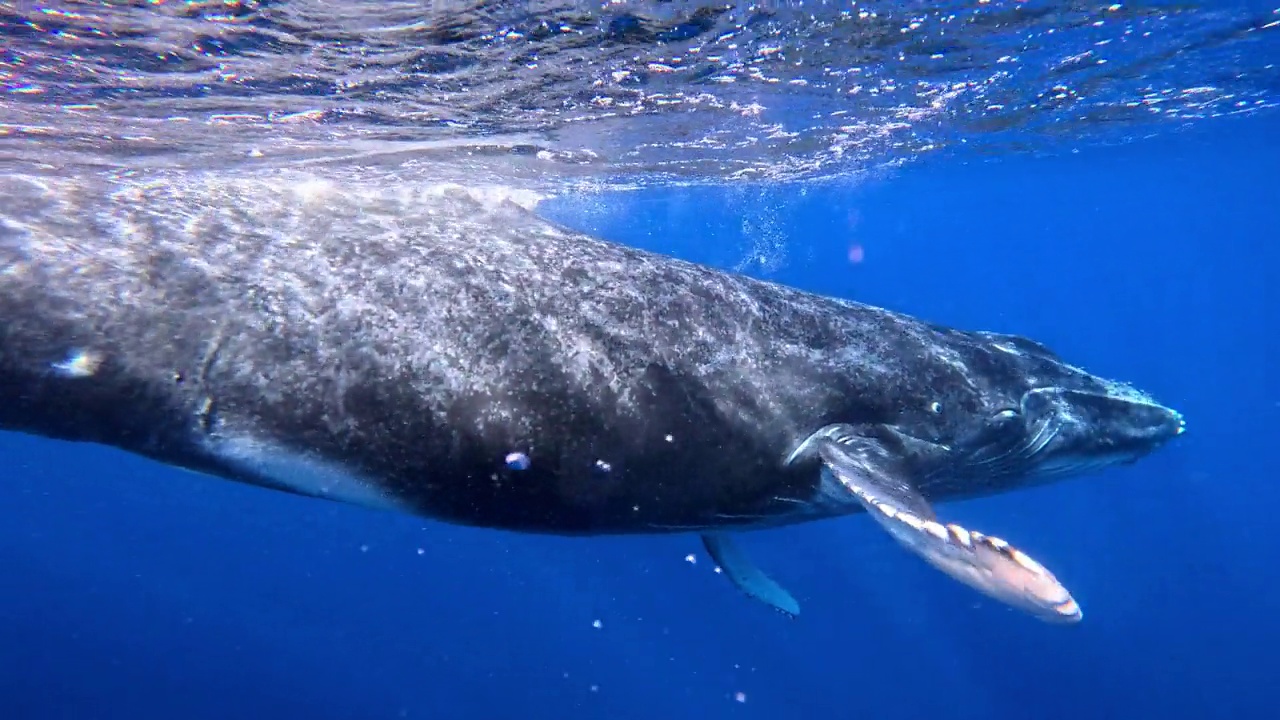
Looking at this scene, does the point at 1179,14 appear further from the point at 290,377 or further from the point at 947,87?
the point at 290,377

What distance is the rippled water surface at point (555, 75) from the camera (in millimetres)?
9656

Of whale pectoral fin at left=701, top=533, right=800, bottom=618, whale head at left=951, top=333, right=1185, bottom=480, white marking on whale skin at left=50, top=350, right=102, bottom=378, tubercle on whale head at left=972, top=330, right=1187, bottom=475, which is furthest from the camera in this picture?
whale pectoral fin at left=701, top=533, right=800, bottom=618

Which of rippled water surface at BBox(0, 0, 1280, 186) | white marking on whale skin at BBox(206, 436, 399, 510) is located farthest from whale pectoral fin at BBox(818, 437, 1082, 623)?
rippled water surface at BBox(0, 0, 1280, 186)

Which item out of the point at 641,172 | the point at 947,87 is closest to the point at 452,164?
the point at 641,172

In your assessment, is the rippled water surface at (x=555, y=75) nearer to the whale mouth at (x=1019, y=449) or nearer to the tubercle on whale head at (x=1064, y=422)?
the tubercle on whale head at (x=1064, y=422)

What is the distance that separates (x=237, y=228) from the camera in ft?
17.1

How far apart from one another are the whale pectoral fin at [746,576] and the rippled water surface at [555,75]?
24.1ft

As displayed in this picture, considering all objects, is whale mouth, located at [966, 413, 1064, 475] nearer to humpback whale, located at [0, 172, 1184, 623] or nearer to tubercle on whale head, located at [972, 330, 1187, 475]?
tubercle on whale head, located at [972, 330, 1187, 475]

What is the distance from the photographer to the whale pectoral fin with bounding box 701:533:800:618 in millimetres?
8602

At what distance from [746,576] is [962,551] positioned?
491 cm

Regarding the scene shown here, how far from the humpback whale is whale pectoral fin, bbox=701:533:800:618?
8.42 feet

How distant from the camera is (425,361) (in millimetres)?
4773

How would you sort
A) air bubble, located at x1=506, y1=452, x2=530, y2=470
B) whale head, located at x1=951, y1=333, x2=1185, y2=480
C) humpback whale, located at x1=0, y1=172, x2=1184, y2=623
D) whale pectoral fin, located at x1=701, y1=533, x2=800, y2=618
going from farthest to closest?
whale pectoral fin, located at x1=701, y1=533, x2=800, y2=618 < whale head, located at x1=951, y1=333, x2=1185, y2=480 < air bubble, located at x1=506, y1=452, x2=530, y2=470 < humpback whale, located at x1=0, y1=172, x2=1184, y2=623

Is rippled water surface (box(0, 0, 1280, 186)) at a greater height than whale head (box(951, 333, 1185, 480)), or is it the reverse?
rippled water surface (box(0, 0, 1280, 186))
